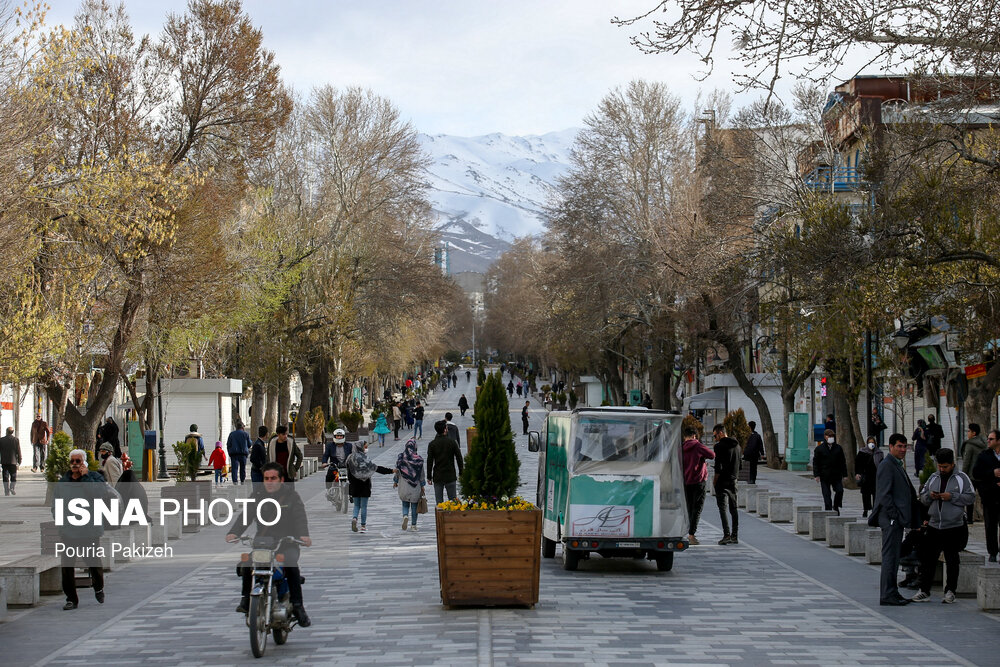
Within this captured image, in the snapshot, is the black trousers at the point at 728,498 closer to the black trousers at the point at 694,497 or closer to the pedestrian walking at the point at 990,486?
the black trousers at the point at 694,497

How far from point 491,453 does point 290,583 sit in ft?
15.7

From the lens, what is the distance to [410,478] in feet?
65.2

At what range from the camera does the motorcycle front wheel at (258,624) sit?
9656 millimetres

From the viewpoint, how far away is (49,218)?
1962 cm

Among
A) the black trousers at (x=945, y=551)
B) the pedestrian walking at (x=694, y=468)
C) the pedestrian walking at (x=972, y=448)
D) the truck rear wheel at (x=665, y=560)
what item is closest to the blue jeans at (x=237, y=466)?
the pedestrian walking at (x=694, y=468)

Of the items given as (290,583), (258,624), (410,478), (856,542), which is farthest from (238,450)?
(258,624)

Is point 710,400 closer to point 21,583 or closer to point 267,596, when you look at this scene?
point 21,583

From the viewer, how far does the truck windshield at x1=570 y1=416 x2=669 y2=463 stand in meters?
15.4

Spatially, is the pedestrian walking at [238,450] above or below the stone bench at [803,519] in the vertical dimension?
above

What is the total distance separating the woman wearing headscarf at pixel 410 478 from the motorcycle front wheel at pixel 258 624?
31.6ft

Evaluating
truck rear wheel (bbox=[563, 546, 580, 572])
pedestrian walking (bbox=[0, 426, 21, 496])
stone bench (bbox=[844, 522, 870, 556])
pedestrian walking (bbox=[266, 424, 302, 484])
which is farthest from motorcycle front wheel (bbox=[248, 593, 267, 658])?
pedestrian walking (bbox=[0, 426, 21, 496])

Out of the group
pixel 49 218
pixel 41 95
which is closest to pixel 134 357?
pixel 49 218

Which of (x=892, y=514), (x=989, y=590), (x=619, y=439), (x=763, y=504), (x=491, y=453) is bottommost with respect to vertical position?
(x=763, y=504)

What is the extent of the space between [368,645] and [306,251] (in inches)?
1469
